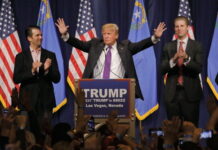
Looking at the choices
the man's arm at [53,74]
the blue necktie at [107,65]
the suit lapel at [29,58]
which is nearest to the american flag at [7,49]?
the suit lapel at [29,58]

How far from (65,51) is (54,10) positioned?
26.1 inches

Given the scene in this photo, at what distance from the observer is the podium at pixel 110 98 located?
508 cm

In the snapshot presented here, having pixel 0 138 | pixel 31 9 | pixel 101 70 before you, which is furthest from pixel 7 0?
pixel 0 138

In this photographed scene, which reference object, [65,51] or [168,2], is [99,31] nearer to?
[65,51]

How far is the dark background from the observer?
7.99 m

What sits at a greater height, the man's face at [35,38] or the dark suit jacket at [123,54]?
the man's face at [35,38]

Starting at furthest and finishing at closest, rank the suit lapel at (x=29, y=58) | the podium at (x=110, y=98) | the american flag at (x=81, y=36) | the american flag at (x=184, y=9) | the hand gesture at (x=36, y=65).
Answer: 1. the american flag at (x=81, y=36)
2. the american flag at (x=184, y=9)
3. the suit lapel at (x=29, y=58)
4. the hand gesture at (x=36, y=65)
5. the podium at (x=110, y=98)

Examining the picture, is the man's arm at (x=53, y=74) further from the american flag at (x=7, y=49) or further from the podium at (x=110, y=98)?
the american flag at (x=7, y=49)

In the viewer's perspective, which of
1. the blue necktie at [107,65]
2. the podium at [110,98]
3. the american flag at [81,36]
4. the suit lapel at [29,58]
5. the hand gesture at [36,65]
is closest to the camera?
the podium at [110,98]

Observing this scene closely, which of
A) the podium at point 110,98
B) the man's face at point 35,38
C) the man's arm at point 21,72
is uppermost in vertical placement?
the man's face at point 35,38

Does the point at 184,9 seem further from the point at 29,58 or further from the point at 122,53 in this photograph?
the point at 29,58

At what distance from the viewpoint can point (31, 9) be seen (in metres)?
8.33

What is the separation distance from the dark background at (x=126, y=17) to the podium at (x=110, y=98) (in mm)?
2970

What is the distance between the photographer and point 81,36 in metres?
8.12
